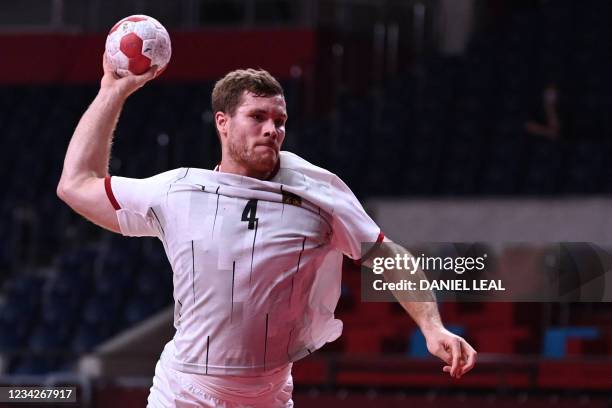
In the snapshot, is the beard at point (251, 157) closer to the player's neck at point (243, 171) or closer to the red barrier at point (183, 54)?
the player's neck at point (243, 171)

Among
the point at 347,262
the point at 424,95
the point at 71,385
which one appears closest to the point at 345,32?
the point at 424,95

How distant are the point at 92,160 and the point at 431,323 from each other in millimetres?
1139

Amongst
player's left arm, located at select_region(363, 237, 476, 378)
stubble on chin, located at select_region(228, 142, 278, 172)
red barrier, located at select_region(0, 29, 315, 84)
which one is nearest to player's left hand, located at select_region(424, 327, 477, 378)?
player's left arm, located at select_region(363, 237, 476, 378)

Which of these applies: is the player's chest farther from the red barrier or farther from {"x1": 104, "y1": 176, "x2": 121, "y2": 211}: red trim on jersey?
the red barrier

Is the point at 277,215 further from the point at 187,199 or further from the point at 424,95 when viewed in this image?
the point at 424,95

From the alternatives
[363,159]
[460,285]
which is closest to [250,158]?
[460,285]

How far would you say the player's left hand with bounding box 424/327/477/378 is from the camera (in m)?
3.34

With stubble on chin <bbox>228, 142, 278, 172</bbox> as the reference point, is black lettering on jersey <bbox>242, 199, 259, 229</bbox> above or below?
below

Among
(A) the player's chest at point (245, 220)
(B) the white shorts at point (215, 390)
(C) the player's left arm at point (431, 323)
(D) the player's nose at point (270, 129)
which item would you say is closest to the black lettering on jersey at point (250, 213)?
(A) the player's chest at point (245, 220)

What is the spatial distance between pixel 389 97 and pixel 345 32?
226 centimetres

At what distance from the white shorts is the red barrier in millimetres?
10944

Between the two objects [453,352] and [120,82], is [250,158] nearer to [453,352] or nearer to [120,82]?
[120,82]

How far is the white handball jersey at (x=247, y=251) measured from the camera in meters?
3.60

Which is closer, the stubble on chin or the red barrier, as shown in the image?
the stubble on chin
